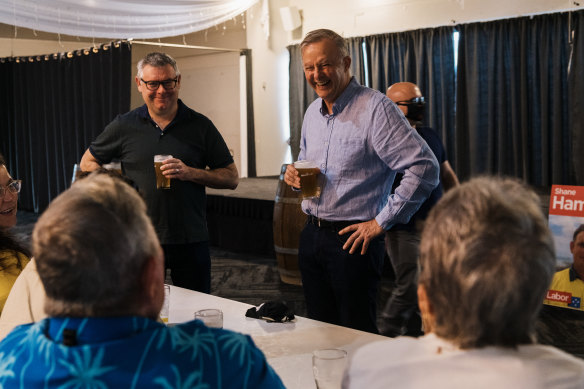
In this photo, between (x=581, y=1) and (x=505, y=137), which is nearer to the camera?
(x=581, y=1)

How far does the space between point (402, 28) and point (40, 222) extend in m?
6.86

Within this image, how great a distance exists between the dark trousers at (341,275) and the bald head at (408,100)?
1170 millimetres

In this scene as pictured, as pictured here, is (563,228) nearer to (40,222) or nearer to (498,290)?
(498,290)

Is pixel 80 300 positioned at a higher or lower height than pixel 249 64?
Result: lower

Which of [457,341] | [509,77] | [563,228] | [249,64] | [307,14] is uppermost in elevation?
[307,14]

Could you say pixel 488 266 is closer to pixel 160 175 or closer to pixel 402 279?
pixel 160 175

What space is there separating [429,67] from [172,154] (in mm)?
4980

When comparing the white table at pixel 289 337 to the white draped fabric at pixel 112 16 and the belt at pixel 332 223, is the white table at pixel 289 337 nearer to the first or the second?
the belt at pixel 332 223

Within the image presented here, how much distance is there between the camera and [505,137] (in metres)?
6.38

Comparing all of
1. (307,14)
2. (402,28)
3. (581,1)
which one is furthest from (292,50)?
(581,1)

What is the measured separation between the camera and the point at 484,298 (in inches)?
28.7

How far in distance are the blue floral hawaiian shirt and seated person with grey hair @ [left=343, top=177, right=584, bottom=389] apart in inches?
A: 8.9

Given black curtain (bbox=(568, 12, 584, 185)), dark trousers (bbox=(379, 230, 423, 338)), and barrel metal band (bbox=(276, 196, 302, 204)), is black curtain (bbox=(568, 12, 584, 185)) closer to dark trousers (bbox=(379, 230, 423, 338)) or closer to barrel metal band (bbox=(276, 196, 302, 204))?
barrel metal band (bbox=(276, 196, 302, 204))

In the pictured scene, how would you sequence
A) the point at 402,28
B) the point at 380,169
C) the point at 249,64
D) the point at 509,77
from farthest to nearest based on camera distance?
the point at 249,64 → the point at 402,28 → the point at 509,77 → the point at 380,169
